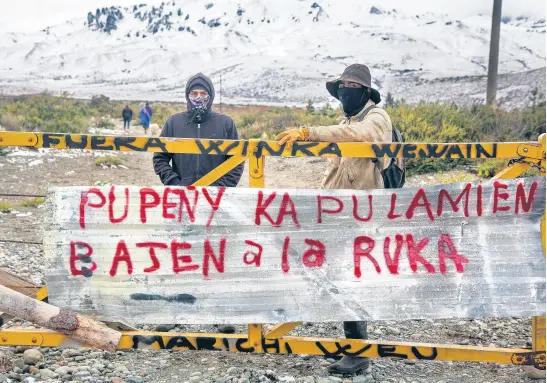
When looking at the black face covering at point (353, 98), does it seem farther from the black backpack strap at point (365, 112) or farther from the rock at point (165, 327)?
the rock at point (165, 327)

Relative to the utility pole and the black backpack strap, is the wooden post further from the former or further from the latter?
the utility pole

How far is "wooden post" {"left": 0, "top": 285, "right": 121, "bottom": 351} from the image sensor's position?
11.0 ft

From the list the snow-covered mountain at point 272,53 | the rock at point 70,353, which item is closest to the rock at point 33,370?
the rock at point 70,353

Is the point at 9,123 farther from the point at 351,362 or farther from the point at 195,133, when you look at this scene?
the point at 351,362

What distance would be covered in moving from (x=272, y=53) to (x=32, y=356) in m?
150

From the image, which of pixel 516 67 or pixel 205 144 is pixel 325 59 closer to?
pixel 516 67

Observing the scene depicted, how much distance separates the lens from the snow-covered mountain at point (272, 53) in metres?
108

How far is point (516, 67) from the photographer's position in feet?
418

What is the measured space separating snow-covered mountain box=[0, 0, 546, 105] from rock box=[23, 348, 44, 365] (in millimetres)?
78586

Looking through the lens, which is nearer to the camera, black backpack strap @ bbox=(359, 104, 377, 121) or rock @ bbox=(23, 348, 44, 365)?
black backpack strap @ bbox=(359, 104, 377, 121)

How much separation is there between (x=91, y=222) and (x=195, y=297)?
69cm

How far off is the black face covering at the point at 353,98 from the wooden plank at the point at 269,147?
61cm

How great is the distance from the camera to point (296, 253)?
3383 mm

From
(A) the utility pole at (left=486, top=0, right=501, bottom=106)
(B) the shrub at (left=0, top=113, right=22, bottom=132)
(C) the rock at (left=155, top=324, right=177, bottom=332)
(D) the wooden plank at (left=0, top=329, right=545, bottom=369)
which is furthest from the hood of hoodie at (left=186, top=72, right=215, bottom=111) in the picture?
(B) the shrub at (left=0, top=113, right=22, bottom=132)
